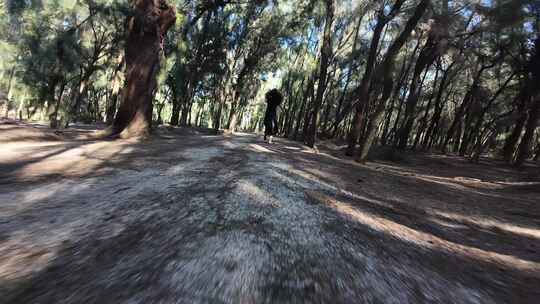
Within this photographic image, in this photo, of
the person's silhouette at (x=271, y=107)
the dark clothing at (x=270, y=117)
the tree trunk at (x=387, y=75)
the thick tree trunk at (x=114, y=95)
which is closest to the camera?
the tree trunk at (x=387, y=75)

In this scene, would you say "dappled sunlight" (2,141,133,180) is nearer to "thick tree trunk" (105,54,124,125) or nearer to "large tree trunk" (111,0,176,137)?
"large tree trunk" (111,0,176,137)

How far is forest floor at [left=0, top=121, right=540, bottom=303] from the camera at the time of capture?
143 centimetres

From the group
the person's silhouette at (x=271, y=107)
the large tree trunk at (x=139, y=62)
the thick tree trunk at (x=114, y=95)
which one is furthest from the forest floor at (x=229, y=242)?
the thick tree trunk at (x=114, y=95)

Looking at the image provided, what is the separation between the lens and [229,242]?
6.37 feet

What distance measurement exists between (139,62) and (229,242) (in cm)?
842

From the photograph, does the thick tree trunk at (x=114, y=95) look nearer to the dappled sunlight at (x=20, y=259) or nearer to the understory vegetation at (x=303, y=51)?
the understory vegetation at (x=303, y=51)

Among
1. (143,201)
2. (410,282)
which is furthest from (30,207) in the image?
(410,282)

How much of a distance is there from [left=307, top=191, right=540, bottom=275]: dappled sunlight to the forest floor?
0.7 inches

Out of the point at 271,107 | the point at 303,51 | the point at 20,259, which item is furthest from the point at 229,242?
the point at 303,51

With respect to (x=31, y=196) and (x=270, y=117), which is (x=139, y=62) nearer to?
(x=270, y=117)

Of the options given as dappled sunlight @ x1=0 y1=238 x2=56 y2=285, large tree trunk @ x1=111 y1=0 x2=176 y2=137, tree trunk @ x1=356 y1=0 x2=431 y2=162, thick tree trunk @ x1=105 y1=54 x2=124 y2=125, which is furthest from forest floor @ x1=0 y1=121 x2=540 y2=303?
thick tree trunk @ x1=105 y1=54 x2=124 y2=125

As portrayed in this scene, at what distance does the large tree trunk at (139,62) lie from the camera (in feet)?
28.0

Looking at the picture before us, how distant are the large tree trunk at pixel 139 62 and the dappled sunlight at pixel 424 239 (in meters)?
7.42

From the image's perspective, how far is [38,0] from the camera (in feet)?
75.4
